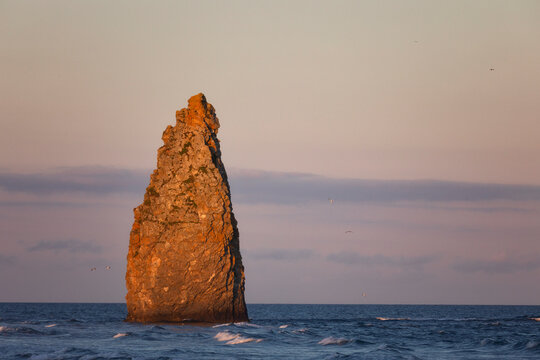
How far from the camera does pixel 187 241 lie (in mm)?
58000

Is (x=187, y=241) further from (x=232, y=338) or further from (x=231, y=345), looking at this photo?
(x=231, y=345)

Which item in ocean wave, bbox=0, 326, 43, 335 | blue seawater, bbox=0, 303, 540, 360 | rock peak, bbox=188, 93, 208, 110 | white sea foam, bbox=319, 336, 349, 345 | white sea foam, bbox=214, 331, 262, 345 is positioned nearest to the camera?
blue seawater, bbox=0, 303, 540, 360

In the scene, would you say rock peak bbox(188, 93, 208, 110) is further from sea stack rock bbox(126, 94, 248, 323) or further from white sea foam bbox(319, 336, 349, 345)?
white sea foam bbox(319, 336, 349, 345)

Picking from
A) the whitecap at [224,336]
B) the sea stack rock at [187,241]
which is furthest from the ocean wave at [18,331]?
the whitecap at [224,336]

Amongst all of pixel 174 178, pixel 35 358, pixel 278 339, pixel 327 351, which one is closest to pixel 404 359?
pixel 327 351

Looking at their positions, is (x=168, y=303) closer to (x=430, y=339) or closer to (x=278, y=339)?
(x=278, y=339)

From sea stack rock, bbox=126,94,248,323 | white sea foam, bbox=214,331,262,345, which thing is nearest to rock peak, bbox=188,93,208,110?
sea stack rock, bbox=126,94,248,323

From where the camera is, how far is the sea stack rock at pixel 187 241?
5769cm

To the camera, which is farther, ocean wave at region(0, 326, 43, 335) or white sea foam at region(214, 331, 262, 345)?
ocean wave at region(0, 326, 43, 335)

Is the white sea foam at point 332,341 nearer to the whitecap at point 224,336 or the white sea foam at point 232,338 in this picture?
the white sea foam at point 232,338

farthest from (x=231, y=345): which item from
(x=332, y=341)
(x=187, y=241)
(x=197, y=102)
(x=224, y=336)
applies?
(x=197, y=102)

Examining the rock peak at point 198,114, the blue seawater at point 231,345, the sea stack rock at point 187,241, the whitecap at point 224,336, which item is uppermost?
the rock peak at point 198,114

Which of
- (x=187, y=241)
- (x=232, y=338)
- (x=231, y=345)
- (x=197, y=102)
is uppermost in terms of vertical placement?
(x=197, y=102)

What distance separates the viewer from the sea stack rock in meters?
57.7
